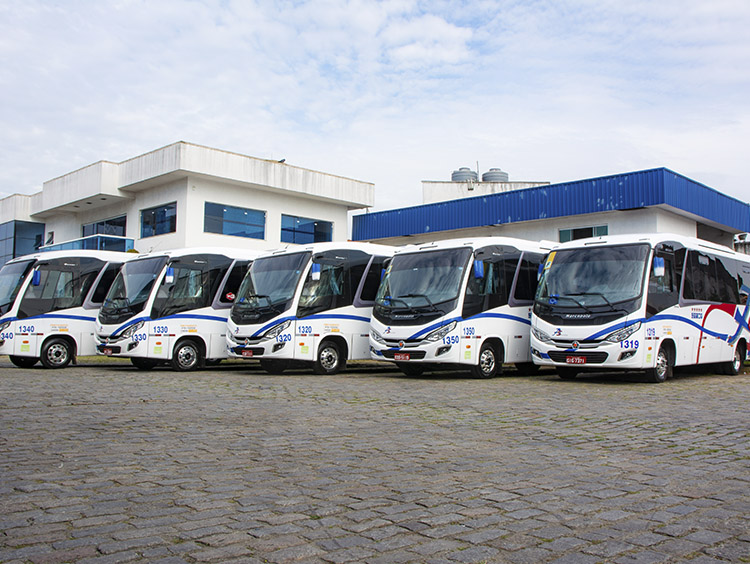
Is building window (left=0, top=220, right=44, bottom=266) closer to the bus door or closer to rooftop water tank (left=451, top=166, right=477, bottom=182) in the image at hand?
rooftop water tank (left=451, top=166, right=477, bottom=182)

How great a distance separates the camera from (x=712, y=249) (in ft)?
55.2

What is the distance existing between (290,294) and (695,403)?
881 centimetres

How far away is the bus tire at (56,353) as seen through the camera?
58.5ft

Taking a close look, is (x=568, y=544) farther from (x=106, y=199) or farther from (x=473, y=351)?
(x=106, y=199)

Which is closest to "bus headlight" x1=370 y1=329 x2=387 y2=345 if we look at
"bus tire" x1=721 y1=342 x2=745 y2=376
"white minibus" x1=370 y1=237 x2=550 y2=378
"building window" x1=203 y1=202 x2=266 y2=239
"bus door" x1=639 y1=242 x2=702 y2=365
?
"white minibus" x1=370 y1=237 x2=550 y2=378

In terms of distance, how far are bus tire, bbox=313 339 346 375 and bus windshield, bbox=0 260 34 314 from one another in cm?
754

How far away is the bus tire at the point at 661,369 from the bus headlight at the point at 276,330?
7611 millimetres

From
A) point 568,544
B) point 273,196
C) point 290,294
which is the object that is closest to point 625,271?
point 290,294

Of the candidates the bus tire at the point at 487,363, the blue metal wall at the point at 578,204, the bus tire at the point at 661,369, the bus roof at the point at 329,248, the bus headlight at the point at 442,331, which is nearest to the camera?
the bus tire at the point at 661,369

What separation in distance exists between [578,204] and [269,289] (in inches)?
534

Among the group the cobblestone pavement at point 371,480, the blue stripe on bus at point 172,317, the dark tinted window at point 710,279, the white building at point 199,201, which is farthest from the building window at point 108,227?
the dark tinted window at point 710,279

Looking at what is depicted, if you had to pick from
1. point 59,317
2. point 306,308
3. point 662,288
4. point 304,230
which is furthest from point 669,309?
point 304,230

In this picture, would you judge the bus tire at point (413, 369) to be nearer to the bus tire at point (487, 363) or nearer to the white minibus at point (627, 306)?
the bus tire at point (487, 363)

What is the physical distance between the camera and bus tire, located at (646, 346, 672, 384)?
1448cm
